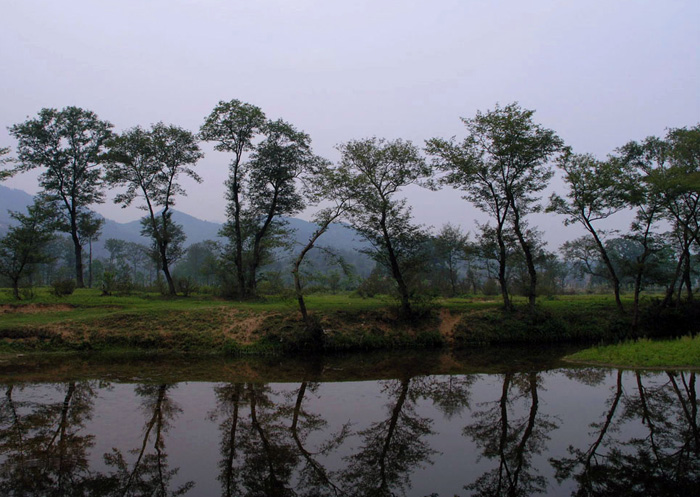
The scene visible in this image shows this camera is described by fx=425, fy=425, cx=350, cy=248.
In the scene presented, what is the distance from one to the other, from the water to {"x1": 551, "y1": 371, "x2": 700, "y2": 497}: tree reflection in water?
1.4 inches

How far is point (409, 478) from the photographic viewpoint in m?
7.68

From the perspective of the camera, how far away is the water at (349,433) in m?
7.39

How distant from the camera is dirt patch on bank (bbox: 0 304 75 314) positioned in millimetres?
26359

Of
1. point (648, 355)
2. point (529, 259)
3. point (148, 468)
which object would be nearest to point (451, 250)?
point (529, 259)

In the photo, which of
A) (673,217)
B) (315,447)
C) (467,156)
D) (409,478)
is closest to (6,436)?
(315,447)

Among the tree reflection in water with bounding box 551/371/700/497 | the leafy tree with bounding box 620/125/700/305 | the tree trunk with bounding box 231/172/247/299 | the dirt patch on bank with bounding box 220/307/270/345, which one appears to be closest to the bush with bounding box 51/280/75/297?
the tree trunk with bounding box 231/172/247/299

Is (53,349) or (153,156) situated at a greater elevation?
(153,156)

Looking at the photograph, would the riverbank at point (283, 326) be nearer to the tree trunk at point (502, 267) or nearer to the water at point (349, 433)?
the tree trunk at point (502, 267)

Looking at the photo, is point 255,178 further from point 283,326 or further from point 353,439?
point 353,439

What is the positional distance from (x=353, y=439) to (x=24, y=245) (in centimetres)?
3169

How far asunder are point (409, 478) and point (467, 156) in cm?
2575

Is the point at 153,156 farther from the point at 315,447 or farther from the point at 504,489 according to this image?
the point at 504,489

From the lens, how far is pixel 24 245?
30.6 metres

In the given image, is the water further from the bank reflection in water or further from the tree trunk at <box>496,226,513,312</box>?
the tree trunk at <box>496,226,513,312</box>
